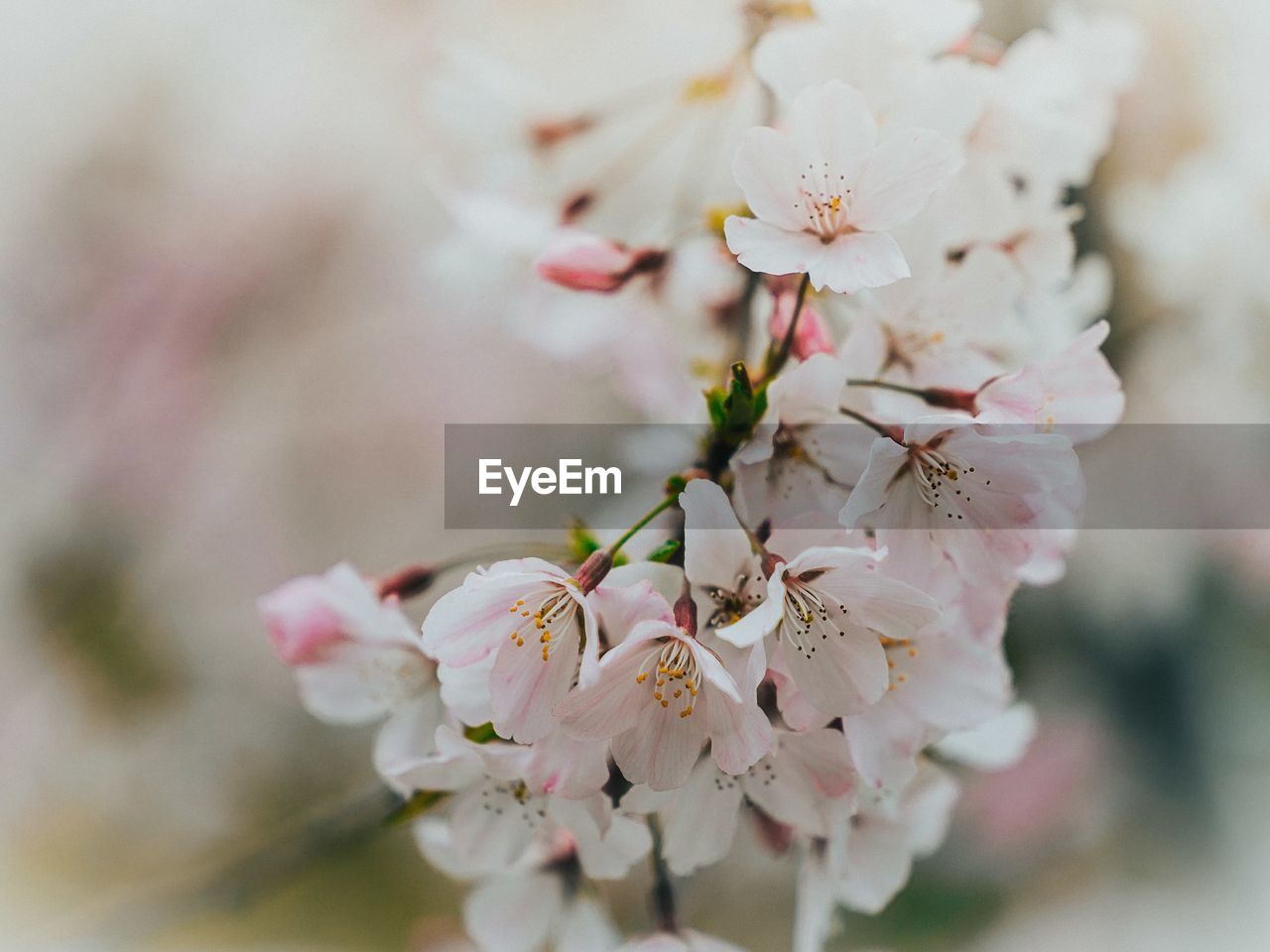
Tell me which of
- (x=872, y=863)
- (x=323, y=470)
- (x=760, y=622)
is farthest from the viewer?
(x=323, y=470)

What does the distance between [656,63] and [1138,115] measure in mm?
622

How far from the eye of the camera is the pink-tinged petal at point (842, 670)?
411 mm

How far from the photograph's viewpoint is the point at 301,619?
1.69 feet

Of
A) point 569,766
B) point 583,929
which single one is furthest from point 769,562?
point 583,929

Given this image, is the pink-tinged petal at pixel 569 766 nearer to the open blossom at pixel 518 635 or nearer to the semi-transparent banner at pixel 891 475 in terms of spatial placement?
the open blossom at pixel 518 635

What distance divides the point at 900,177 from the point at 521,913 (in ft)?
1.74

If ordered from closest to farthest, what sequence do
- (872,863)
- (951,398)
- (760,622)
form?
(760,622) < (951,398) < (872,863)

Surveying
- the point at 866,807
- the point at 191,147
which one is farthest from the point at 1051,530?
the point at 191,147

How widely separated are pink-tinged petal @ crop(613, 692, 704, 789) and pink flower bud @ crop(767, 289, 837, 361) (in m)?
0.20

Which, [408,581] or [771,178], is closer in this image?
[771,178]

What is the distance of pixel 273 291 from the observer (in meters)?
1.48

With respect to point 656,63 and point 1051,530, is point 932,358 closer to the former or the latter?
point 1051,530

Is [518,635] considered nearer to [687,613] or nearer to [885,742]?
[687,613]

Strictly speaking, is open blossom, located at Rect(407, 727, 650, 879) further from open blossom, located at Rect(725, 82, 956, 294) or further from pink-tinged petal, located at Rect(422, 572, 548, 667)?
open blossom, located at Rect(725, 82, 956, 294)
